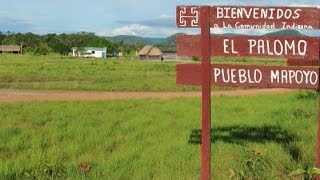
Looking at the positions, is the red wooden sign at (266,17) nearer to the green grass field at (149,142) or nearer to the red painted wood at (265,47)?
the red painted wood at (265,47)

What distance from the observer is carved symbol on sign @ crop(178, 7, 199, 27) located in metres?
5.12

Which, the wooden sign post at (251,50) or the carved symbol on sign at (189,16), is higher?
the carved symbol on sign at (189,16)

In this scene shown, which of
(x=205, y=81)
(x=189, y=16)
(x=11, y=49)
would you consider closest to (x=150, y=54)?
(x=11, y=49)

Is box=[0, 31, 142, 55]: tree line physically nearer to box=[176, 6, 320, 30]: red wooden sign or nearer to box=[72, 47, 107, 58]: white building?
box=[72, 47, 107, 58]: white building

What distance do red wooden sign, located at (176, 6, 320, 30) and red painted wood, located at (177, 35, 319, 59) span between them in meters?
0.13

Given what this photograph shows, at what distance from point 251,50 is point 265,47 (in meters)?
0.13

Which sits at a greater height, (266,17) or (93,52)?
(93,52)

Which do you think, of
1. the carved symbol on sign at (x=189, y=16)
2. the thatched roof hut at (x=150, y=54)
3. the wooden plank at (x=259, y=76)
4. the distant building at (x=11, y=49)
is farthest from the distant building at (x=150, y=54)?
the wooden plank at (x=259, y=76)

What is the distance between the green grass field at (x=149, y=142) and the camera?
564cm

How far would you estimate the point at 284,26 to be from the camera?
4.99 meters

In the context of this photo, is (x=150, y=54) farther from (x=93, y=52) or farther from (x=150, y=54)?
(x=93, y=52)

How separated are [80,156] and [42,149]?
25.8 inches

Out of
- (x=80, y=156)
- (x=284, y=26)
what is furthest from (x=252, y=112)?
(x=284, y=26)

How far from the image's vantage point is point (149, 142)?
7.61 meters
